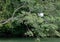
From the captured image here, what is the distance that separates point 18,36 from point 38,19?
7.07 metres

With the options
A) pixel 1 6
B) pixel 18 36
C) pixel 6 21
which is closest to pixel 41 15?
pixel 6 21

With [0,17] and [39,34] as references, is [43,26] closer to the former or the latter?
[39,34]

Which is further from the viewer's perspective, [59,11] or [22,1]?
[59,11]

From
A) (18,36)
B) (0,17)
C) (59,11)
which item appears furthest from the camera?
(18,36)

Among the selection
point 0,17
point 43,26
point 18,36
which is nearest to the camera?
point 43,26

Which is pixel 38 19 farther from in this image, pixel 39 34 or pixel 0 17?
pixel 0 17

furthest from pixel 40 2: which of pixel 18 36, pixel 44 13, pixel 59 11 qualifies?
pixel 18 36

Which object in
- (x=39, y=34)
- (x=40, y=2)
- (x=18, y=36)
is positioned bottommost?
(x=18, y=36)

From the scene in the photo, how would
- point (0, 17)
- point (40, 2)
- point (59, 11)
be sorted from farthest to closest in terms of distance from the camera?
point (59, 11)
point (0, 17)
point (40, 2)

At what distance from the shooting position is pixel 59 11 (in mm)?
18156

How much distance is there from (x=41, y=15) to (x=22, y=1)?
1.10 metres

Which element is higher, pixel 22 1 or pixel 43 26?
pixel 22 1

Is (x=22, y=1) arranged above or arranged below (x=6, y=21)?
above

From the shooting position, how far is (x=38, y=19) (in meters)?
14.4
